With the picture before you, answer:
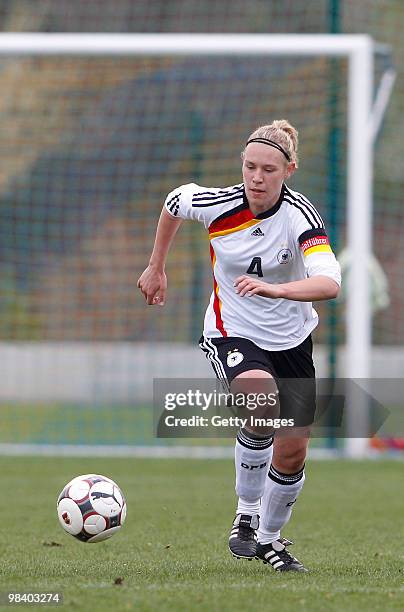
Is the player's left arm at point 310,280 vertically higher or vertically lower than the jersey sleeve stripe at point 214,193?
lower

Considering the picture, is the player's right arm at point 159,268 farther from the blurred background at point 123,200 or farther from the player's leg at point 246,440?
the blurred background at point 123,200

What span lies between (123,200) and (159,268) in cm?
835

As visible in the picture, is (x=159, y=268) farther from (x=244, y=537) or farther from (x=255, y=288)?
(x=244, y=537)

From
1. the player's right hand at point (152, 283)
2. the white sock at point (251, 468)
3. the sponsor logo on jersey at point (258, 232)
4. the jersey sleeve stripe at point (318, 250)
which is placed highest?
the sponsor logo on jersey at point (258, 232)

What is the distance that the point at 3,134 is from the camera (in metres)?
14.2

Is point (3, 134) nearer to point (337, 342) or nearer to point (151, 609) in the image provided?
point (337, 342)

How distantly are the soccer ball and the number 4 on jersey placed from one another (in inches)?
49.8

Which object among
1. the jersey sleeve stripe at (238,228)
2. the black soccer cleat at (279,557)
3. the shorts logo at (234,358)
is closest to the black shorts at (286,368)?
the shorts logo at (234,358)

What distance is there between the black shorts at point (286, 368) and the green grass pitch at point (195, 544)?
0.76 metres

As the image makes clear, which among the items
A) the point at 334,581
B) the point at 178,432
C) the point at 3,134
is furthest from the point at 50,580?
the point at 3,134

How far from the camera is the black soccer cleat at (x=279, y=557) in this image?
551 centimetres

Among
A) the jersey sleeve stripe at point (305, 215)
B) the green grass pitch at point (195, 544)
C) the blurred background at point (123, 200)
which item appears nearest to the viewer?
the green grass pitch at point (195, 544)

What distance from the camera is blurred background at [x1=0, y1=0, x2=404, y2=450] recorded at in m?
13.2

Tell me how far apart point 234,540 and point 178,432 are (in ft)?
4.43
